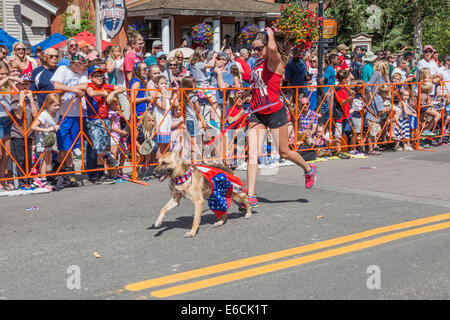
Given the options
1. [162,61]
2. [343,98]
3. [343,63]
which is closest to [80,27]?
[343,63]

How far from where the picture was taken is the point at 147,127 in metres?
10.1

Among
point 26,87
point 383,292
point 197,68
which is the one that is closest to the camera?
point 383,292

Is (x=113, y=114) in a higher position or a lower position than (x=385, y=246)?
higher

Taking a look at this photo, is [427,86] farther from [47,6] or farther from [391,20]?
[391,20]

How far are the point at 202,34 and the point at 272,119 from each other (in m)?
20.9

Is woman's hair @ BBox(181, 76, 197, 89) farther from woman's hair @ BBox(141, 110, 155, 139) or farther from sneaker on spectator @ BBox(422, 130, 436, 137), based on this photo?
sneaker on spectator @ BBox(422, 130, 436, 137)

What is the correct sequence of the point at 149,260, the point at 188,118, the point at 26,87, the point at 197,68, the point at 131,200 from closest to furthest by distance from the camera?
the point at 149,260 < the point at 131,200 < the point at 26,87 < the point at 188,118 < the point at 197,68

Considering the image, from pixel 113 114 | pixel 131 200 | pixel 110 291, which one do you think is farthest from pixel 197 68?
pixel 110 291

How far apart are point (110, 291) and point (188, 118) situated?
6246 mm

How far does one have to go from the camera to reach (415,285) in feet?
15.8

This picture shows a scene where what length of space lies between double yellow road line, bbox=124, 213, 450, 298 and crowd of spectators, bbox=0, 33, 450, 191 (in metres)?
4.54

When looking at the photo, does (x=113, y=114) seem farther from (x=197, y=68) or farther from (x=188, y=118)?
(x=197, y=68)

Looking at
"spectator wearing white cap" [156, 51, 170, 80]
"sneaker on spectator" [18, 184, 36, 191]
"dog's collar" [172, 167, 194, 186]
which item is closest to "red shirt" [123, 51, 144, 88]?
"spectator wearing white cap" [156, 51, 170, 80]

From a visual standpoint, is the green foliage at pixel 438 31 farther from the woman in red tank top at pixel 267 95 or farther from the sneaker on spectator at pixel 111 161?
the woman in red tank top at pixel 267 95
